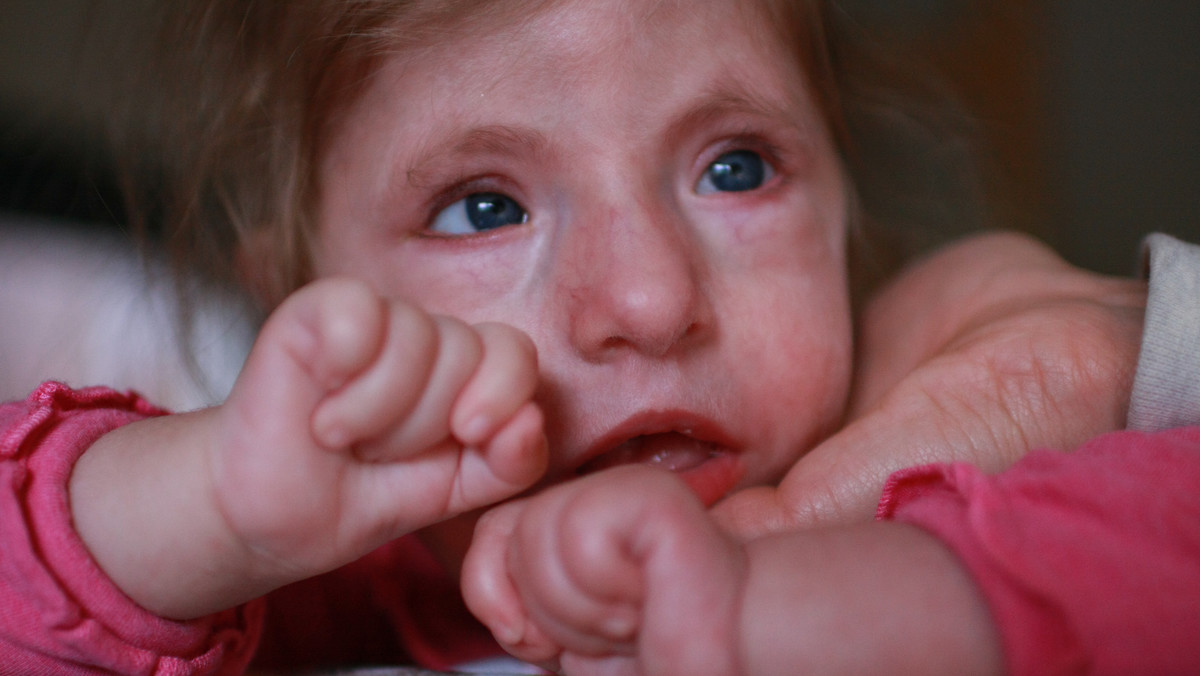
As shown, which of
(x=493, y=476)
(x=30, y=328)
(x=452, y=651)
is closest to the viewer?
(x=493, y=476)

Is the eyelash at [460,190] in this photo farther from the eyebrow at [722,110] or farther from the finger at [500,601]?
the finger at [500,601]

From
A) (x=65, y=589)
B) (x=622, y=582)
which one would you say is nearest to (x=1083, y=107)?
(x=622, y=582)

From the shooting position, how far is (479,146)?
822 mm

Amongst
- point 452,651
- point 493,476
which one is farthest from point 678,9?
point 452,651

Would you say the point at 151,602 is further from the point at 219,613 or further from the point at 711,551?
the point at 711,551

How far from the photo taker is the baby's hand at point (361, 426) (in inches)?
20.8

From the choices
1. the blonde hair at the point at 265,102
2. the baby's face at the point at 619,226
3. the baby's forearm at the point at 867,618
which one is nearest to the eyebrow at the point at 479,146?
the baby's face at the point at 619,226

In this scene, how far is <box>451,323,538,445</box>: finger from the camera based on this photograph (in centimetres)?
55

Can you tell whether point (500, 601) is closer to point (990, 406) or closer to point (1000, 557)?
point (1000, 557)

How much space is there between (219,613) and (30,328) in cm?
117

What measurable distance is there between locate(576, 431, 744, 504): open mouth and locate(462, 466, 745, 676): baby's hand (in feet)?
0.95

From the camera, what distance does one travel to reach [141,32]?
117 cm

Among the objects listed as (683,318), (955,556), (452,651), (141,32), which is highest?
(141,32)

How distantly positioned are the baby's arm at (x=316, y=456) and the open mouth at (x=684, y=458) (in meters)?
0.24
